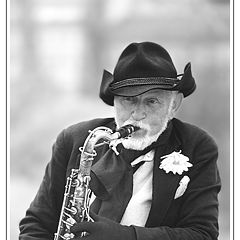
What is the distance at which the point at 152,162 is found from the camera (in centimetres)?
178

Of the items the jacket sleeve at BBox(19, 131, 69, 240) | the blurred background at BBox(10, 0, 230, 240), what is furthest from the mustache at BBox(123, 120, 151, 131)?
the jacket sleeve at BBox(19, 131, 69, 240)

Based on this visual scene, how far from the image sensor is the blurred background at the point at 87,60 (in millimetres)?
1916

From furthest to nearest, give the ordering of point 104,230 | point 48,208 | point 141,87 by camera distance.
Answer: point 48,208
point 141,87
point 104,230

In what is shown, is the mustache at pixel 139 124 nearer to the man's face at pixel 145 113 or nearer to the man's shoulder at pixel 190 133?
the man's face at pixel 145 113

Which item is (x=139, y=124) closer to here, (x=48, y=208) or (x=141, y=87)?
(x=141, y=87)

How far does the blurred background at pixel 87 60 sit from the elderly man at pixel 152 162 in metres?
0.13

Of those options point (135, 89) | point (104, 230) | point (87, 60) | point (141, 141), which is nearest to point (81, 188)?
point (104, 230)

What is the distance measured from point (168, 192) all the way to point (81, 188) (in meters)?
0.32

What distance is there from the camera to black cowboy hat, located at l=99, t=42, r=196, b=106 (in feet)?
5.62

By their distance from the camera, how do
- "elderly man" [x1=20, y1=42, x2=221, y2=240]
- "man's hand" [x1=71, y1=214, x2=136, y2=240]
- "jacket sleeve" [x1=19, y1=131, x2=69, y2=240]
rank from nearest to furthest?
"man's hand" [x1=71, y1=214, x2=136, y2=240], "elderly man" [x1=20, y1=42, x2=221, y2=240], "jacket sleeve" [x1=19, y1=131, x2=69, y2=240]

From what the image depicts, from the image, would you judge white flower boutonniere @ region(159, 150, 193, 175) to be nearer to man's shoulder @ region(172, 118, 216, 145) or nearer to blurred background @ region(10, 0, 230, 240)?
man's shoulder @ region(172, 118, 216, 145)

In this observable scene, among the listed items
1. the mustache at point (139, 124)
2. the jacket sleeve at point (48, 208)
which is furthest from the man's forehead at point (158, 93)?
the jacket sleeve at point (48, 208)

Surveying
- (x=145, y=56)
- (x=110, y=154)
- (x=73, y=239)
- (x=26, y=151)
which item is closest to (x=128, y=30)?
(x=145, y=56)

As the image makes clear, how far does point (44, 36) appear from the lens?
1934 millimetres
